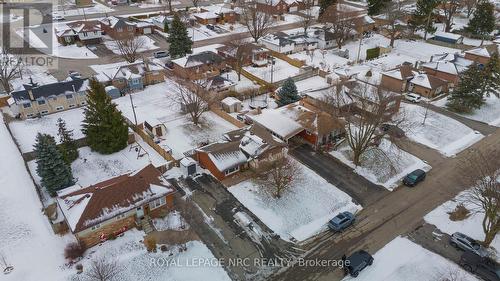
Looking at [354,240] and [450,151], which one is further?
[450,151]

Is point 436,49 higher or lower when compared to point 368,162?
higher

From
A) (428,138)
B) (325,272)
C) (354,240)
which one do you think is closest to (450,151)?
(428,138)

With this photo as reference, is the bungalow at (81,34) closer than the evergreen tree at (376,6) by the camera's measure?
Yes

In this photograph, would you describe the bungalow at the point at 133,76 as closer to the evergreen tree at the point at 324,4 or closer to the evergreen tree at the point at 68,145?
the evergreen tree at the point at 68,145

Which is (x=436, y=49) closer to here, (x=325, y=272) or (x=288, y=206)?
(x=288, y=206)

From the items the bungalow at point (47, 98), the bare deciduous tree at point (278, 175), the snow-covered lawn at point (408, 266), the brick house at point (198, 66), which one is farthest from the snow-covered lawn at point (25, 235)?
the brick house at point (198, 66)
